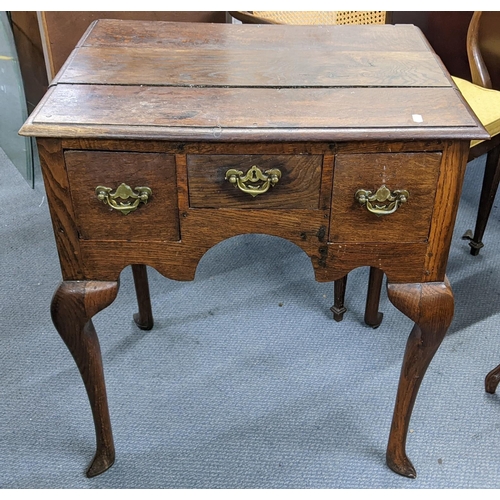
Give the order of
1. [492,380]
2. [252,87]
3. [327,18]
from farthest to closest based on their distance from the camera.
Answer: [327,18]
[492,380]
[252,87]

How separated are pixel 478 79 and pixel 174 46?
3.35ft

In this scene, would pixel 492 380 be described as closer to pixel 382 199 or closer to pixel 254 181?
pixel 382 199

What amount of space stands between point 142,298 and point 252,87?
687mm

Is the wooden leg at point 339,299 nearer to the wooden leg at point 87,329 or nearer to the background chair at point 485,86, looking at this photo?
the background chair at point 485,86

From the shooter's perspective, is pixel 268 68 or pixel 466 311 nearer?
pixel 268 68

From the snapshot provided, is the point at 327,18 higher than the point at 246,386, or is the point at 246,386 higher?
the point at 327,18

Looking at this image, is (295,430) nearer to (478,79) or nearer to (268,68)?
(268,68)

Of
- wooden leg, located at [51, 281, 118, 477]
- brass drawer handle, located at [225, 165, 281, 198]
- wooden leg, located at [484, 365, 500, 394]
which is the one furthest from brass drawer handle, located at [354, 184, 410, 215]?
wooden leg, located at [484, 365, 500, 394]

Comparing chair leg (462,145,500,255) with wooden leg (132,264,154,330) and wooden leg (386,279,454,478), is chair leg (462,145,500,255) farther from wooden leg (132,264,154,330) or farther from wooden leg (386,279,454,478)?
wooden leg (132,264,154,330)

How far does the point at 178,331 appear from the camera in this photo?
151 cm

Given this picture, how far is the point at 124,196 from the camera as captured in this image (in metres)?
0.86

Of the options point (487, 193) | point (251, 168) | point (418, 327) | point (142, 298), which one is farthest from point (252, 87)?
point (487, 193)

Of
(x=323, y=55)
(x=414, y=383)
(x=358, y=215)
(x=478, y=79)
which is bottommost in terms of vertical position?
(x=414, y=383)
